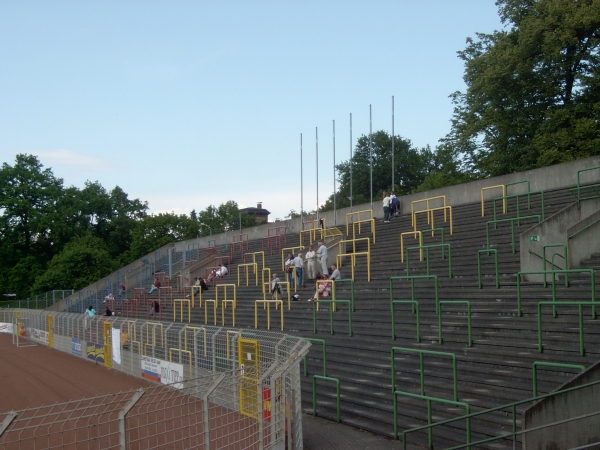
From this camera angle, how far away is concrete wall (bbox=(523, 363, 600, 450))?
8.40 metres

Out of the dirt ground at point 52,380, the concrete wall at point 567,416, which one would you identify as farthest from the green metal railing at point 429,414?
the dirt ground at point 52,380

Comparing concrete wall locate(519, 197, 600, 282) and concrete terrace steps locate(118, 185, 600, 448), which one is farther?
concrete wall locate(519, 197, 600, 282)

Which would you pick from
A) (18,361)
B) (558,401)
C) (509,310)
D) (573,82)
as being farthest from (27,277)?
(558,401)

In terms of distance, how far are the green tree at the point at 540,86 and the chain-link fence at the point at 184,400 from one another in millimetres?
19394

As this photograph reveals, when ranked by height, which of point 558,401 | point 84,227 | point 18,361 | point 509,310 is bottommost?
point 18,361

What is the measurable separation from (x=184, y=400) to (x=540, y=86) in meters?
28.5

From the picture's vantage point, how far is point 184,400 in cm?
777

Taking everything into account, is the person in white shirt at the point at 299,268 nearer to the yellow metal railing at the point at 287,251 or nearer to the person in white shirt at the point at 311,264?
the person in white shirt at the point at 311,264


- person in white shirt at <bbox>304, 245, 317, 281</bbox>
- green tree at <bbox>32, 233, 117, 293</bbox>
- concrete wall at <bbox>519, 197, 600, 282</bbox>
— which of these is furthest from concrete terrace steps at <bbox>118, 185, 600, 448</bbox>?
green tree at <bbox>32, 233, 117, 293</bbox>

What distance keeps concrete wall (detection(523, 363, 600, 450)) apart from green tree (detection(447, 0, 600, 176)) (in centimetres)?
2094

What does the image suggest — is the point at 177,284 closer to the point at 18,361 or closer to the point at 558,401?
the point at 18,361

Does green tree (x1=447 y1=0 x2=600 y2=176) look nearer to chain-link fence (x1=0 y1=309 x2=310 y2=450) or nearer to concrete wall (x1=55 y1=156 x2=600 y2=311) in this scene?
concrete wall (x1=55 y1=156 x2=600 y2=311)

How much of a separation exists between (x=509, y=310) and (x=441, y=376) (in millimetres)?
2463

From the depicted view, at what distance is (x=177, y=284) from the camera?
33.2m
